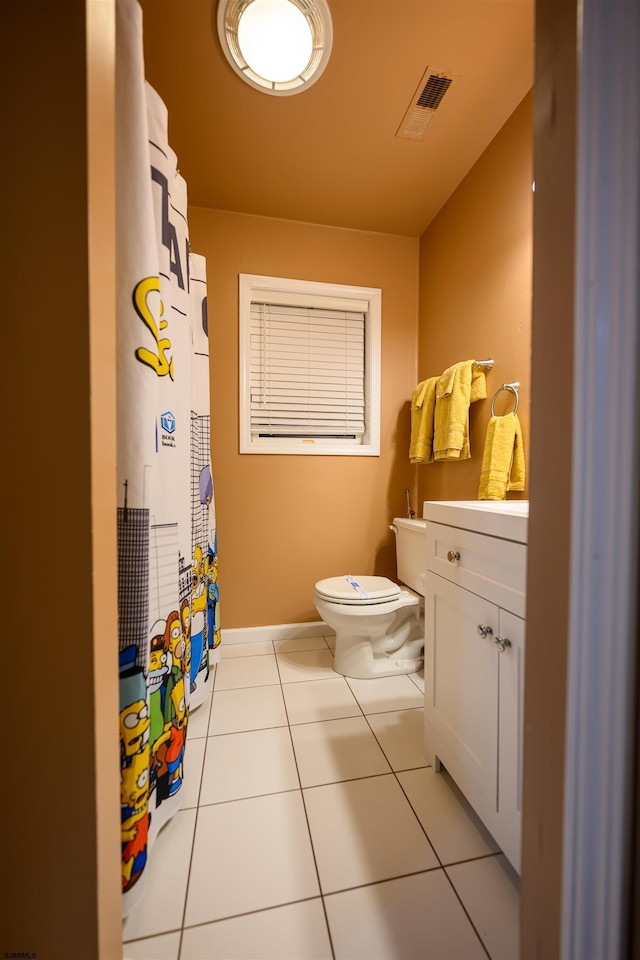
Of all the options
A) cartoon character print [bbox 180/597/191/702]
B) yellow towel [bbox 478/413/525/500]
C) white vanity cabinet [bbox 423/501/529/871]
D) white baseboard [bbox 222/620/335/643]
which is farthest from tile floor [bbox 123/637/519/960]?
yellow towel [bbox 478/413/525/500]

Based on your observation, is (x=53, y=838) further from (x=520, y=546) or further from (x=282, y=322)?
(x=282, y=322)

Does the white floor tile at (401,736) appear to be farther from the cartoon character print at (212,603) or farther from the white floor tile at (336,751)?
the cartoon character print at (212,603)

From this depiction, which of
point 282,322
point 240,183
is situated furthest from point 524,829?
point 240,183

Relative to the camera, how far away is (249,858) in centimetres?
85

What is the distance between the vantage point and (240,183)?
1718 mm

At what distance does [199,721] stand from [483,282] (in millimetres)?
2153

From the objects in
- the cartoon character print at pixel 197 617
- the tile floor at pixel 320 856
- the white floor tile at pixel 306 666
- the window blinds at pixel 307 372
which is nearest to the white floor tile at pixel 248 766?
the tile floor at pixel 320 856

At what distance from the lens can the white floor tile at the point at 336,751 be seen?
1.10 meters

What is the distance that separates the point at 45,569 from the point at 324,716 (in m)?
1.23

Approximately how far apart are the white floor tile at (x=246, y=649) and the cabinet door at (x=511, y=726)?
4.31 feet

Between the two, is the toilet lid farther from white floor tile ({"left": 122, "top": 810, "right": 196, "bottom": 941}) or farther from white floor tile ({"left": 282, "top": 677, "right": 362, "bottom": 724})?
white floor tile ({"left": 122, "top": 810, "right": 196, "bottom": 941})

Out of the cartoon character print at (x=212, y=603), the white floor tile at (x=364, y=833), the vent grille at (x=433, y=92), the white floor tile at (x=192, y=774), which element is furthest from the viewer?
the cartoon character print at (x=212, y=603)

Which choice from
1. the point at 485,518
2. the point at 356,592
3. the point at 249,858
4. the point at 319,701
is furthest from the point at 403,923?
the point at 356,592

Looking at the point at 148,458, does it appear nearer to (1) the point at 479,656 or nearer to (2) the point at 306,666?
(1) the point at 479,656
